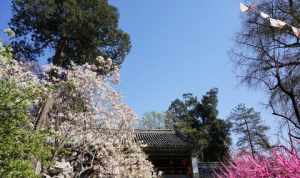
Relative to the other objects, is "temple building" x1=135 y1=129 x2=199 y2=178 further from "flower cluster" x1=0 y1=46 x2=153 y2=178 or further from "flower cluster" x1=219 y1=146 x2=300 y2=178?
"flower cluster" x1=219 y1=146 x2=300 y2=178

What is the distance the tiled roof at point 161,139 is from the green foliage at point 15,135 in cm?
953

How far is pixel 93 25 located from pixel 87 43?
0.78 meters

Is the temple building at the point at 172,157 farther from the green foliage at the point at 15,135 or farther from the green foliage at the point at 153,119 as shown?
the green foliage at the point at 153,119

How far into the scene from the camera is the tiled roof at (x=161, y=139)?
16.1 m

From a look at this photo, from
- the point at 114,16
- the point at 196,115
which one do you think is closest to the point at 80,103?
the point at 114,16

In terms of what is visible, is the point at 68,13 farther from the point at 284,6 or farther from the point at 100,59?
the point at 284,6

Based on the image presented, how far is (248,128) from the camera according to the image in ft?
120

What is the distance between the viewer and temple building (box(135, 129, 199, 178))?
16000 mm

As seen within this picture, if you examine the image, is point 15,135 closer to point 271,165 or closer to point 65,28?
point 271,165

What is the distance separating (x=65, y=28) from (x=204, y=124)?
79.1 feet

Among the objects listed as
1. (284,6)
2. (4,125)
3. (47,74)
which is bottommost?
(4,125)

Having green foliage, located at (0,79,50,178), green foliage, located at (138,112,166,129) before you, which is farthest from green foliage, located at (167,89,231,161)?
green foliage, located at (0,79,50,178)

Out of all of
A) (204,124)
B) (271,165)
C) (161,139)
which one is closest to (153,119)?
(204,124)

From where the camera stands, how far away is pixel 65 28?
11969mm
